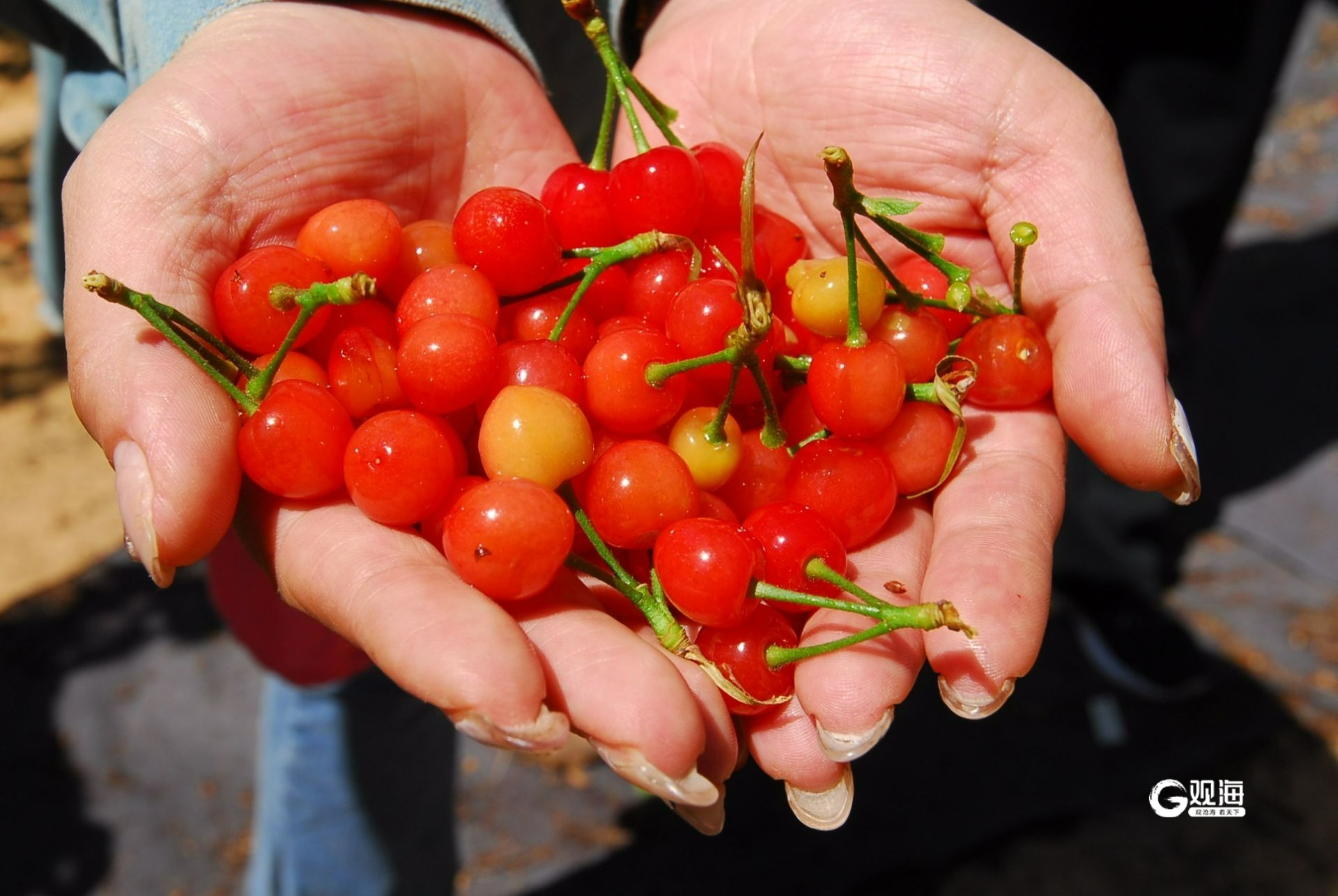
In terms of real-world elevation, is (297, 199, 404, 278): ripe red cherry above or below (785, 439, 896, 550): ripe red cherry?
above

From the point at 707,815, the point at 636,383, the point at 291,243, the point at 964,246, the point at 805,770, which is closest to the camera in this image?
the point at 707,815

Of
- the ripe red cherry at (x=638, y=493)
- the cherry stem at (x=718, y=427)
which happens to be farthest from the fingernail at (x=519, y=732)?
the cherry stem at (x=718, y=427)

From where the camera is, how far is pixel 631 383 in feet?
6.45

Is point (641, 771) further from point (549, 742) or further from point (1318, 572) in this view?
point (1318, 572)

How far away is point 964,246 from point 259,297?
1421mm

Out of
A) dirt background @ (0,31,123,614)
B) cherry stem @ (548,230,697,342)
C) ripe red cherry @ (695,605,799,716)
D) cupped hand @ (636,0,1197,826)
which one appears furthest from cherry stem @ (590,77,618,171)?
dirt background @ (0,31,123,614)

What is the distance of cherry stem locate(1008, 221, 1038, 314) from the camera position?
1955 millimetres

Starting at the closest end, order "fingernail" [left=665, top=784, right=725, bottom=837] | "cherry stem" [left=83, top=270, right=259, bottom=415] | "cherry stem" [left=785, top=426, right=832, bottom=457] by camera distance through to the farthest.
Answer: "fingernail" [left=665, top=784, right=725, bottom=837], "cherry stem" [left=83, top=270, right=259, bottom=415], "cherry stem" [left=785, top=426, right=832, bottom=457]

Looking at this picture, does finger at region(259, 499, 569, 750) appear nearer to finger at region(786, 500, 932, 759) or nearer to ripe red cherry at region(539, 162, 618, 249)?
finger at region(786, 500, 932, 759)

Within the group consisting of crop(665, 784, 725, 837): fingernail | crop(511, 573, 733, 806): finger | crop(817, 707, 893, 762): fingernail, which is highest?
crop(511, 573, 733, 806): finger

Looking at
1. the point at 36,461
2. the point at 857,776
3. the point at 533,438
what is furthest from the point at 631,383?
the point at 36,461

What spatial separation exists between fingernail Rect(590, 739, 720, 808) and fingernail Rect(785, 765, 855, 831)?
0.25 m

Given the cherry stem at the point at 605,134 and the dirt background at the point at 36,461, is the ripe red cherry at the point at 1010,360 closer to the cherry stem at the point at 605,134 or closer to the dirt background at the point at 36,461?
the cherry stem at the point at 605,134

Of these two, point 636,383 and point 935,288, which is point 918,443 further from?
point 636,383
